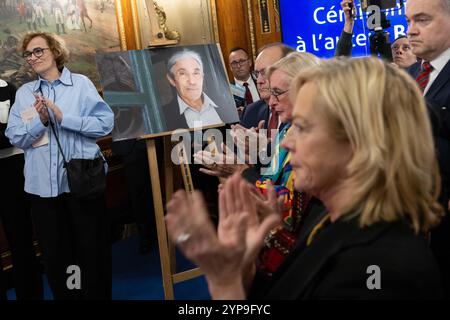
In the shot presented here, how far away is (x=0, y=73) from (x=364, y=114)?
13.6ft

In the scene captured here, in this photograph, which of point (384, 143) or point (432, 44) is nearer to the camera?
point (384, 143)

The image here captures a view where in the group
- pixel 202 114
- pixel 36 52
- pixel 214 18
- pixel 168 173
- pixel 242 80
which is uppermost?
pixel 214 18

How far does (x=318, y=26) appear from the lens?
561 cm

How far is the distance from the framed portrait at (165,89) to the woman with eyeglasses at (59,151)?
20cm

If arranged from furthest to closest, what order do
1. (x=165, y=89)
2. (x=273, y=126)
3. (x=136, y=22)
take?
(x=136, y=22), (x=165, y=89), (x=273, y=126)

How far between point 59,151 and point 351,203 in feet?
7.49

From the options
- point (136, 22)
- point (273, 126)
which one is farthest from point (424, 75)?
point (136, 22)

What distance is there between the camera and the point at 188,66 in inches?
148

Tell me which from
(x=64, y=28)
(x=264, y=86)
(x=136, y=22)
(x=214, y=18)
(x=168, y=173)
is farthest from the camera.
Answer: (x=214, y=18)

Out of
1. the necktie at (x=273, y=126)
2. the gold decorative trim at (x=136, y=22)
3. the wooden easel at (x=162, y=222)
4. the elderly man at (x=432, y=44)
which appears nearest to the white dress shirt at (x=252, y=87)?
the wooden easel at (x=162, y=222)

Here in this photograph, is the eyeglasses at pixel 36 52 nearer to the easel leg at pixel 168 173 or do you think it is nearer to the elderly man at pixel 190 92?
the elderly man at pixel 190 92

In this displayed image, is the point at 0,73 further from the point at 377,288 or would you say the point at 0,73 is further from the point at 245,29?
the point at 377,288

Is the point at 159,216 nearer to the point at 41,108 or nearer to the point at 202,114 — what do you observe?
the point at 202,114
